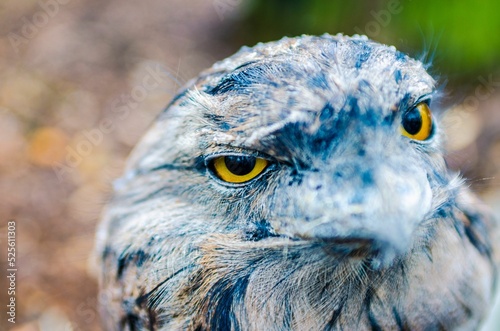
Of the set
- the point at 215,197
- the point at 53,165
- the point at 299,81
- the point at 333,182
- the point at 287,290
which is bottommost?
the point at 287,290

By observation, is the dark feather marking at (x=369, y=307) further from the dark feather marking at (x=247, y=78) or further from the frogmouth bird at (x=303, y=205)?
the dark feather marking at (x=247, y=78)

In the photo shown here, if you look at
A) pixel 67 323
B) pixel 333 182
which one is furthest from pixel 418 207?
pixel 67 323

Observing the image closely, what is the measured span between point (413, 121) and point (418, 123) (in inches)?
1.0

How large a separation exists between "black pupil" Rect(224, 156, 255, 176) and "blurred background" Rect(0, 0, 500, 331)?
2088 millimetres

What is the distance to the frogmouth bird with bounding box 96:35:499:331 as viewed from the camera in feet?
5.17

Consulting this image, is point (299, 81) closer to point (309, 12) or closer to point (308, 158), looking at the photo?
point (308, 158)

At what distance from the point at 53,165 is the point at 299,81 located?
3.61m

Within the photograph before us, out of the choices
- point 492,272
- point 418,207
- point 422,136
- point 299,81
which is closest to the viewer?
point 418,207

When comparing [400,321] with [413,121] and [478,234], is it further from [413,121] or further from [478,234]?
[413,121]

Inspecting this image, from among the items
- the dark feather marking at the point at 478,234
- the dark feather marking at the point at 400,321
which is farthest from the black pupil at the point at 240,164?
the dark feather marking at the point at 478,234

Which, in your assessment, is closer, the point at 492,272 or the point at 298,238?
the point at 298,238

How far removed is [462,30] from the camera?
15.6ft

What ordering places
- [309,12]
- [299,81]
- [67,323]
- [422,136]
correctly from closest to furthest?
[299,81] < [422,136] < [67,323] < [309,12]

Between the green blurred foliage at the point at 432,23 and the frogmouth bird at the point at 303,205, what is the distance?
266 centimetres
